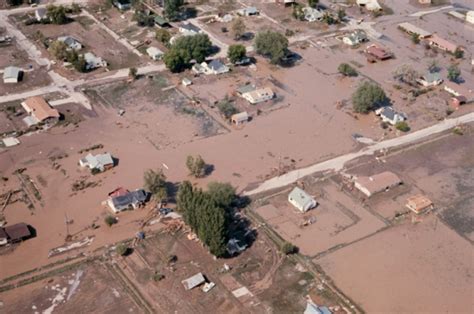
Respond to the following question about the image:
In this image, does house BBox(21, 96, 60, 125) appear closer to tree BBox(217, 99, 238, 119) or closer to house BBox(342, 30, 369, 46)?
tree BBox(217, 99, 238, 119)

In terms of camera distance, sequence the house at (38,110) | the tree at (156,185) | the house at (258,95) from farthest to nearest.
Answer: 1. the house at (258,95)
2. the house at (38,110)
3. the tree at (156,185)

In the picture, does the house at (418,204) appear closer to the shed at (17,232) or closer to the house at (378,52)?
Answer: the house at (378,52)

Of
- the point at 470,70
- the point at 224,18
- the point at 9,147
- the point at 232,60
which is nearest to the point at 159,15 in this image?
the point at 224,18

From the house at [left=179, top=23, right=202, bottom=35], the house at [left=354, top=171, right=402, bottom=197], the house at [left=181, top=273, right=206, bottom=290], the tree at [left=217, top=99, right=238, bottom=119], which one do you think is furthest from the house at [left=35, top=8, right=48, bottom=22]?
the house at [left=181, top=273, right=206, bottom=290]

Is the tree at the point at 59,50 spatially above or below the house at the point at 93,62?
above

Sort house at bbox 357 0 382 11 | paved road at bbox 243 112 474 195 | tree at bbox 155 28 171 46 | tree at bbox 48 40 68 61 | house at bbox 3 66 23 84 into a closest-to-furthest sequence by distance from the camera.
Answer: paved road at bbox 243 112 474 195, house at bbox 3 66 23 84, tree at bbox 48 40 68 61, tree at bbox 155 28 171 46, house at bbox 357 0 382 11

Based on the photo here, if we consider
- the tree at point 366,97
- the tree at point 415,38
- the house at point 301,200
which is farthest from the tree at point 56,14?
the tree at point 415,38

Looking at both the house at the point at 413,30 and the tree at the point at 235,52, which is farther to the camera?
the house at the point at 413,30
